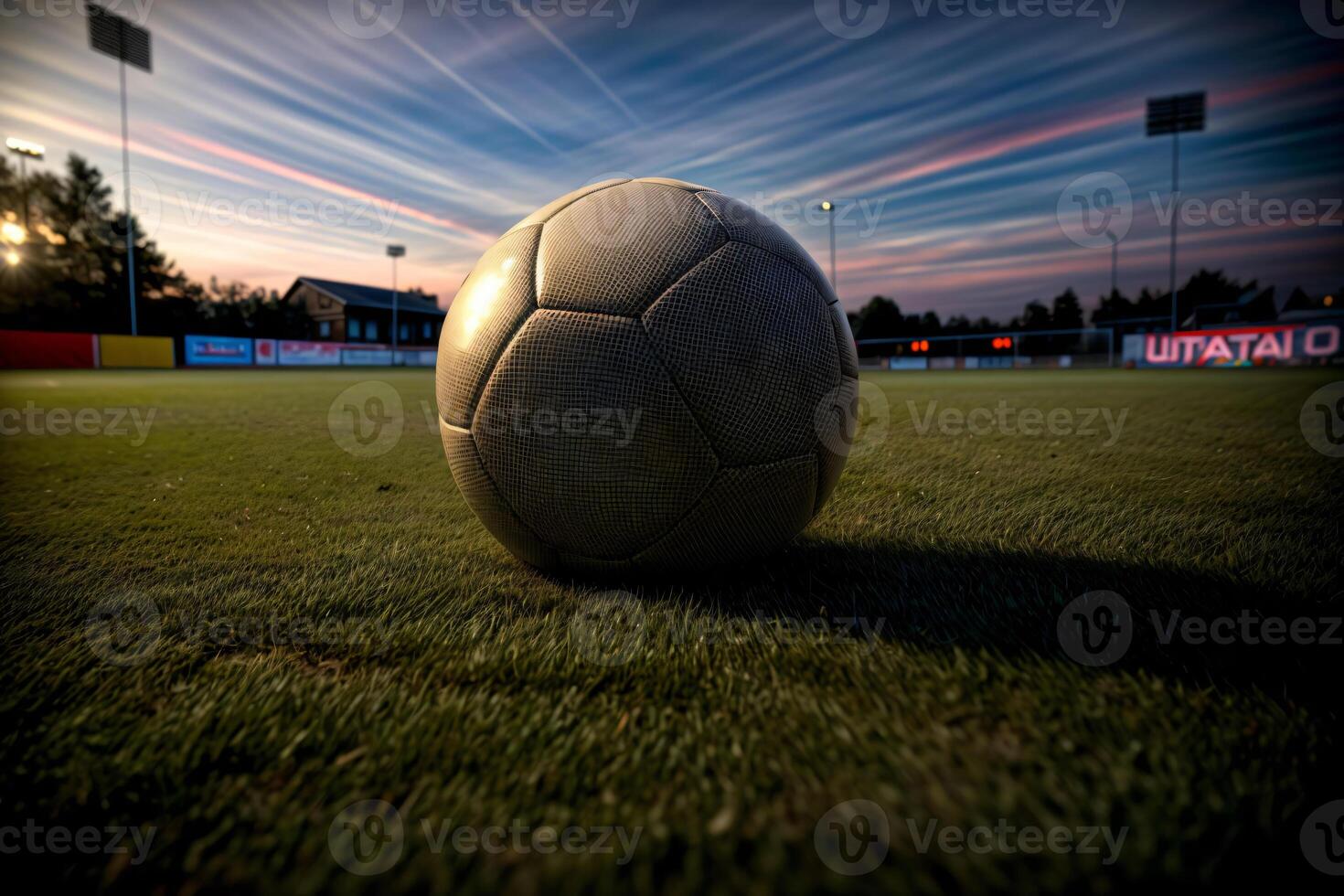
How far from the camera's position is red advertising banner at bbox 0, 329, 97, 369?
31522 millimetres

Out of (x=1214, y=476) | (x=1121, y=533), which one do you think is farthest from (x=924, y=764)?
(x=1214, y=476)

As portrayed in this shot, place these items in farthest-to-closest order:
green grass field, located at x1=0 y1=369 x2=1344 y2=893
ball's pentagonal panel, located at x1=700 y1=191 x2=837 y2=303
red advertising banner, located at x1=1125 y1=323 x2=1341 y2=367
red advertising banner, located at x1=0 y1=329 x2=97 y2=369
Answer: red advertising banner, located at x1=1125 y1=323 x2=1341 y2=367 < red advertising banner, located at x1=0 y1=329 x2=97 y2=369 < ball's pentagonal panel, located at x1=700 y1=191 x2=837 y2=303 < green grass field, located at x1=0 y1=369 x2=1344 y2=893

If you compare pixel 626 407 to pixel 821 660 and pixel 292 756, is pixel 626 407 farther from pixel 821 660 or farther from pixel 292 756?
pixel 292 756

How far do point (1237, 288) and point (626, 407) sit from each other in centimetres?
10464

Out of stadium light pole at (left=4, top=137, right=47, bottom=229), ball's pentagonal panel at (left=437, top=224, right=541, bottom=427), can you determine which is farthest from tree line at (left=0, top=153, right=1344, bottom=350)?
ball's pentagonal panel at (left=437, top=224, right=541, bottom=427)

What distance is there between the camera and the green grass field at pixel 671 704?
1169 millimetres

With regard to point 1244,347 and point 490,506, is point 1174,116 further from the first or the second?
point 490,506

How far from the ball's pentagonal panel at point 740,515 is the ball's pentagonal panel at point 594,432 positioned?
0.06 meters

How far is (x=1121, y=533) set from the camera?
3.09 metres

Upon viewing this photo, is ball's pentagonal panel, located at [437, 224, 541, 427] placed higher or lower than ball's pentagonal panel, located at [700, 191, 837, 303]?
lower

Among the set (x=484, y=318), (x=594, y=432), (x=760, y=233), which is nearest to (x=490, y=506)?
(x=594, y=432)

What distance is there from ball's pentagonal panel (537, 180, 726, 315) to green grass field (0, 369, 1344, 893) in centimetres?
116

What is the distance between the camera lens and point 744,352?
2.21 meters

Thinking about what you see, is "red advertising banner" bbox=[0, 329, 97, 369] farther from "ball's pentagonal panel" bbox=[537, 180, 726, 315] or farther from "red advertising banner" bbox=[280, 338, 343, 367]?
"ball's pentagonal panel" bbox=[537, 180, 726, 315]
